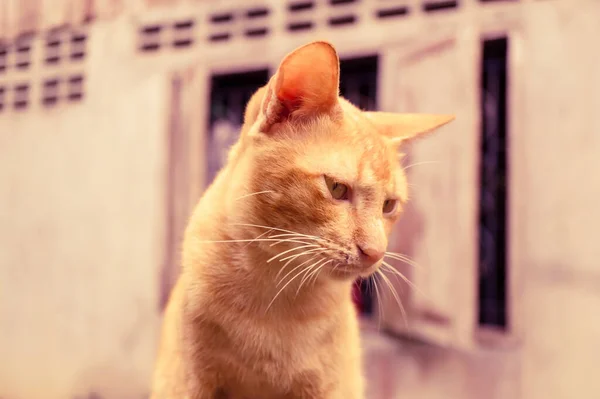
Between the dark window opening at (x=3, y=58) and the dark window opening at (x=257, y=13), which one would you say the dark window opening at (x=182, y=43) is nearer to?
Result: the dark window opening at (x=257, y=13)

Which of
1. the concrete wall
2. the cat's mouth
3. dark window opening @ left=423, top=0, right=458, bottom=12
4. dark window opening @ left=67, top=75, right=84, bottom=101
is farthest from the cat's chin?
dark window opening @ left=67, top=75, right=84, bottom=101

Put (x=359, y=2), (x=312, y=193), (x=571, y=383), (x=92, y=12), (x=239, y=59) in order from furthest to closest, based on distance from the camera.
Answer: (x=92, y=12) → (x=239, y=59) → (x=359, y=2) → (x=571, y=383) → (x=312, y=193)

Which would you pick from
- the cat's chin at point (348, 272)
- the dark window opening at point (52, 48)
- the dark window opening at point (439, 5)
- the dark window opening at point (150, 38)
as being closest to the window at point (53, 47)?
the dark window opening at point (52, 48)

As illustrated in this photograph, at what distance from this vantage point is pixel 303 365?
84 centimetres

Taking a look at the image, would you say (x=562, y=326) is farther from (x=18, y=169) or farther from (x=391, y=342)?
(x=18, y=169)

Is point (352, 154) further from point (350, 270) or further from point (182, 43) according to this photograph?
point (182, 43)

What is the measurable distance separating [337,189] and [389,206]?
136 mm

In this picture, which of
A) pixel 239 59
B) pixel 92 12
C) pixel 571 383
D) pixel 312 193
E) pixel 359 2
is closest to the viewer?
pixel 312 193

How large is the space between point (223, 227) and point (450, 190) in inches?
45.6

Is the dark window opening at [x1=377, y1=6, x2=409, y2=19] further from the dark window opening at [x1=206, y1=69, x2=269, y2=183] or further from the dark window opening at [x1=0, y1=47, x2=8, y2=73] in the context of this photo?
the dark window opening at [x1=0, y1=47, x2=8, y2=73]

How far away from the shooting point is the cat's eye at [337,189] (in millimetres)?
797

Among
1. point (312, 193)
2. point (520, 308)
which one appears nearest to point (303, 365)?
point (312, 193)

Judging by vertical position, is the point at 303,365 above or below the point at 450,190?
below

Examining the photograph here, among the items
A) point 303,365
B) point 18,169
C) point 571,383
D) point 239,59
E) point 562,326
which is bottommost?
point 571,383
